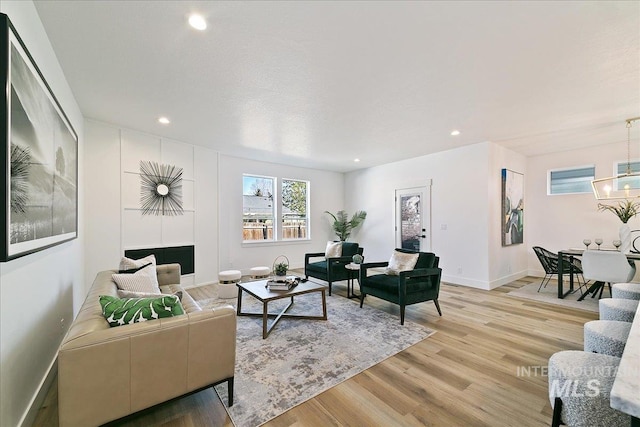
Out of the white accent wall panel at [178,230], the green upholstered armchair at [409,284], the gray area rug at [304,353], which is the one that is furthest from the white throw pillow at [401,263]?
the white accent wall panel at [178,230]

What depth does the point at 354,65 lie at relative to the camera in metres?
2.36

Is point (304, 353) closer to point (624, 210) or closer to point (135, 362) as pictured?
point (135, 362)

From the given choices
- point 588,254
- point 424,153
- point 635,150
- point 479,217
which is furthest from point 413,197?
point 635,150

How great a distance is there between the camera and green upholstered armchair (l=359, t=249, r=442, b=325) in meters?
3.12

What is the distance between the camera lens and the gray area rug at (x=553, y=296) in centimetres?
376

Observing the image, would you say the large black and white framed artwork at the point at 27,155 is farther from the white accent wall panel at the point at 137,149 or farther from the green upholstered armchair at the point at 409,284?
the green upholstered armchair at the point at 409,284

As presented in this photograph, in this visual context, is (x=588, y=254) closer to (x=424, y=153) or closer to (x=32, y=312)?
(x=424, y=153)

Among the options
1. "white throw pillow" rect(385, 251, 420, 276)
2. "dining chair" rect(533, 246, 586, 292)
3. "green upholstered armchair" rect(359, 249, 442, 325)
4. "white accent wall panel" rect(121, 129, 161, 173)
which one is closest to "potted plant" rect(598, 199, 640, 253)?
"dining chair" rect(533, 246, 586, 292)

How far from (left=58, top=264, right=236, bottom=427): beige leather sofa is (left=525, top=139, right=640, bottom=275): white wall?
22.3ft

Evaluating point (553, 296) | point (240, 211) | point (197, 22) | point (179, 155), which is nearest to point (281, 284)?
point (197, 22)

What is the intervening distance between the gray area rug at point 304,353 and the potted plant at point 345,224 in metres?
3.57

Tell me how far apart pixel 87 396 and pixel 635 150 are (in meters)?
7.92

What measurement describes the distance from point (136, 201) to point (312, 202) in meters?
4.06

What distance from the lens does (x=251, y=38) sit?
6.59 ft
